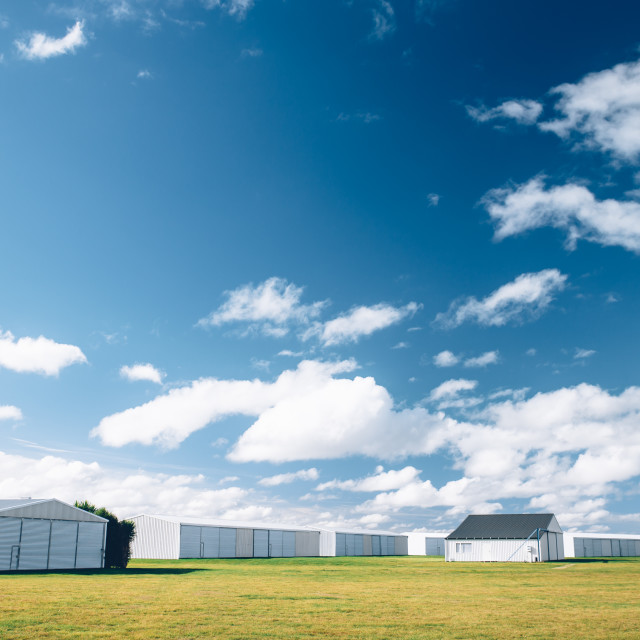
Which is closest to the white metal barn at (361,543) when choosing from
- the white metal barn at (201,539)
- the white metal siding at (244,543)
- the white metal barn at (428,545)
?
the white metal barn at (428,545)

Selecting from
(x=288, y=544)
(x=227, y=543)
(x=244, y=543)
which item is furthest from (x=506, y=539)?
(x=227, y=543)

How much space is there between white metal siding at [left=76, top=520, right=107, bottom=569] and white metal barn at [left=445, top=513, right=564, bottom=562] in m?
43.3

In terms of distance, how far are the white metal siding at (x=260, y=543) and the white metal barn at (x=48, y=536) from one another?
34899mm

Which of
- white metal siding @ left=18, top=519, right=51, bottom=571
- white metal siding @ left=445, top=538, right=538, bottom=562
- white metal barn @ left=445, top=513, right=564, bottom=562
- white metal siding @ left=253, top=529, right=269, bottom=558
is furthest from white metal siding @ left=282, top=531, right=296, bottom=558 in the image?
white metal siding @ left=18, top=519, right=51, bottom=571

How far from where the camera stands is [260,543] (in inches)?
3253

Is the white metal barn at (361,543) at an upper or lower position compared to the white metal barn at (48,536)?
lower

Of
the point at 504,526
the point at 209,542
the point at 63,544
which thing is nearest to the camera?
the point at 63,544

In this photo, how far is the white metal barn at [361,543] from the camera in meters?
96.4

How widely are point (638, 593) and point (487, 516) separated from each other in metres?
51.0

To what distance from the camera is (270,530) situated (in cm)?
8512

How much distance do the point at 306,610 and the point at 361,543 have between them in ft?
278

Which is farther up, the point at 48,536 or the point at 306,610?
the point at 48,536

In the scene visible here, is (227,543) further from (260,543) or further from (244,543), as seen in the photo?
(260,543)

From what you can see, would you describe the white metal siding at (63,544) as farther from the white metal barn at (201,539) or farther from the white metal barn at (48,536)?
the white metal barn at (201,539)
